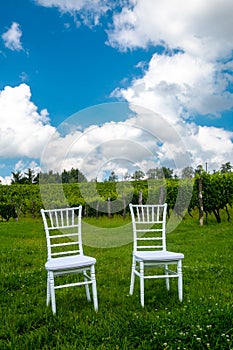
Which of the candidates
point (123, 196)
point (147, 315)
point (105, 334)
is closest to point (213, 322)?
point (147, 315)

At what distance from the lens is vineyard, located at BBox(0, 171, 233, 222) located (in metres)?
13.8

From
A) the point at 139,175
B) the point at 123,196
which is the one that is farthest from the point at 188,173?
the point at 123,196

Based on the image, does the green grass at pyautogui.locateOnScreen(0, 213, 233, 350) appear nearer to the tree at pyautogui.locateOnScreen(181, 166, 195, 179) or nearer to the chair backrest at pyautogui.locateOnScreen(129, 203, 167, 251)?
the chair backrest at pyautogui.locateOnScreen(129, 203, 167, 251)

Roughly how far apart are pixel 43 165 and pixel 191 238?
455 cm

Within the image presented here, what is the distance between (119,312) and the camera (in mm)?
3926

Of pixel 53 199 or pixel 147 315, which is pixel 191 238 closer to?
pixel 147 315

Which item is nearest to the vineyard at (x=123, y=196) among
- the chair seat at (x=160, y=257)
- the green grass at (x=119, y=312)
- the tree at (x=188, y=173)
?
the tree at (x=188, y=173)

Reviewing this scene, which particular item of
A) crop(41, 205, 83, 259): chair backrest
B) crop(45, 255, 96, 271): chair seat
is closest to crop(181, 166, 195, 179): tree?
crop(41, 205, 83, 259): chair backrest

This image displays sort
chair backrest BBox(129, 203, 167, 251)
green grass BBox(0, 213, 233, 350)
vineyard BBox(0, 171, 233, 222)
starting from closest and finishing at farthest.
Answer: green grass BBox(0, 213, 233, 350) → chair backrest BBox(129, 203, 167, 251) → vineyard BBox(0, 171, 233, 222)

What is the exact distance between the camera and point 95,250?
841 cm

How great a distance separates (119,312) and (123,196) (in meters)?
13.1

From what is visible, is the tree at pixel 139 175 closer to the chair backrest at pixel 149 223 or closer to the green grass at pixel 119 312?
the chair backrest at pixel 149 223

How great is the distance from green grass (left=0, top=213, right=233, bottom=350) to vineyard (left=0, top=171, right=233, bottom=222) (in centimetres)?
711

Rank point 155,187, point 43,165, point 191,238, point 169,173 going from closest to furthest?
1. point 43,165
2. point 191,238
3. point 169,173
4. point 155,187
